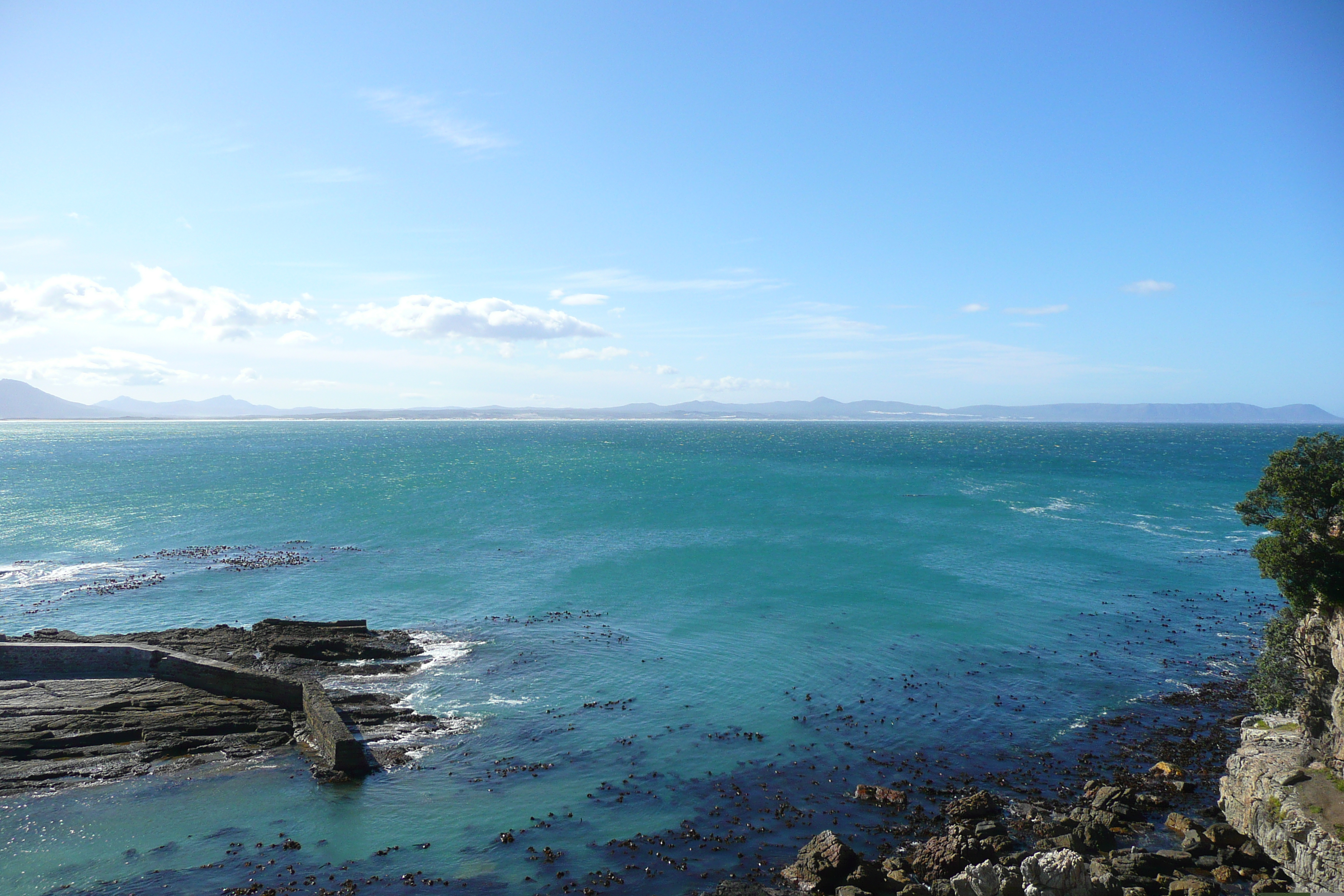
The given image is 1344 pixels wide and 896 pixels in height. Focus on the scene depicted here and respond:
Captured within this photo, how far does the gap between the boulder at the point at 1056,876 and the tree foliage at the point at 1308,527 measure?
13.1 meters

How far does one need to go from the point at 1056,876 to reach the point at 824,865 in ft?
19.1

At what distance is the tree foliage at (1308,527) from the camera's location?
22.8m

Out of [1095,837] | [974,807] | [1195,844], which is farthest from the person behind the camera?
[974,807]

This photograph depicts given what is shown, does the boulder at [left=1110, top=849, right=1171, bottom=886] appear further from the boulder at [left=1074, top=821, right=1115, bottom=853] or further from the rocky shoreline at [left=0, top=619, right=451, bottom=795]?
the rocky shoreline at [left=0, top=619, right=451, bottom=795]

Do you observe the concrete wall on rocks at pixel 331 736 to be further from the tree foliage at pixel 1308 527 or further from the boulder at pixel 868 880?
the tree foliage at pixel 1308 527

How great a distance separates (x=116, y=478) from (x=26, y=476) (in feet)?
68.6

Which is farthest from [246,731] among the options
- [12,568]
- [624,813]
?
[12,568]

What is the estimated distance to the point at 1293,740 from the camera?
945 inches

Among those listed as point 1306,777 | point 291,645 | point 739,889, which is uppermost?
point 1306,777

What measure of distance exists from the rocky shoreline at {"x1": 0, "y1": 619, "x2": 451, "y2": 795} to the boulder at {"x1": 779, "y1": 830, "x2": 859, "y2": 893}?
1606 centimetres

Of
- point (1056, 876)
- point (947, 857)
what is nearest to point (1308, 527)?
point (1056, 876)

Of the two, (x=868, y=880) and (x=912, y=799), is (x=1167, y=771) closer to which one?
(x=912, y=799)

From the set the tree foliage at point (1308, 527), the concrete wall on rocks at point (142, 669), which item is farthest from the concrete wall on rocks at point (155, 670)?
the tree foliage at point (1308, 527)

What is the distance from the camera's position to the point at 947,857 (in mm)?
19641
